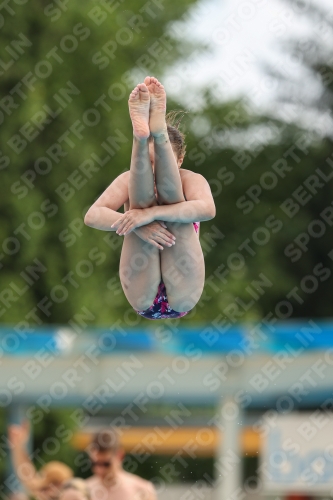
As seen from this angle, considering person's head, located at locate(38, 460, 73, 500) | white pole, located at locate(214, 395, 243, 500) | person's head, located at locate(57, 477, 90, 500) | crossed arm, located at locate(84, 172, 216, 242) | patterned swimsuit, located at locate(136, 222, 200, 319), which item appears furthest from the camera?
white pole, located at locate(214, 395, 243, 500)

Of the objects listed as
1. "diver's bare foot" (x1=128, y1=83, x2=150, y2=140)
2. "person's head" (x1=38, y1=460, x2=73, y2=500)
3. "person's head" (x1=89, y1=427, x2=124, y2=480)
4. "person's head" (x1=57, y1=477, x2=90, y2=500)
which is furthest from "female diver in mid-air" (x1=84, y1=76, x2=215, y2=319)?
"person's head" (x1=38, y1=460, x2=73, y2=500)

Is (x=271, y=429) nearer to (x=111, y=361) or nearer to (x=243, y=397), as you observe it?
(x=243, y=397)

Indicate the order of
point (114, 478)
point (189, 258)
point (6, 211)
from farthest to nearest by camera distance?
1. point (6, 211)
2. point (114, 478)
3. point (189, 258)

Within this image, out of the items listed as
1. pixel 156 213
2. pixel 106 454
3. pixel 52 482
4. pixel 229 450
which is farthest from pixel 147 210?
pixel 229 450

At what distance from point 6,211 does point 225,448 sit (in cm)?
583

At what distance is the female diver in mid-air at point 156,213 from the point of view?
514cm

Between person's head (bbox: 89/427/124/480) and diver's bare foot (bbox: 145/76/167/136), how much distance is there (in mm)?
4120

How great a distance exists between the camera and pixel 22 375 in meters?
11.0

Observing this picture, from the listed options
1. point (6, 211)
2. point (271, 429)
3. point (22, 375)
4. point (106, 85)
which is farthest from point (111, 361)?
point (106, 85)

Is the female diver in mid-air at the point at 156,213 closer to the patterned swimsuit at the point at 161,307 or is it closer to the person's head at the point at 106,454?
the patterned swimsuit at the point at 161,307

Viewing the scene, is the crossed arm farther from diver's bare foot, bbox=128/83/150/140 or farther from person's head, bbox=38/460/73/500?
person's head, bbox=38/460/73/500

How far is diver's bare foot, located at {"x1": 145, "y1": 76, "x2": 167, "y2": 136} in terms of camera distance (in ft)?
16.8

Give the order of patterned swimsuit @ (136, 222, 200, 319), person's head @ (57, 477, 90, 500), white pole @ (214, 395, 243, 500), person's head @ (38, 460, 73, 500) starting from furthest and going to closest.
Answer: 1. white pole @ (214, 395, 243, 500)
2. person's head @ (38, 460, 73, 500)
3. person's head @ (57, 477, 90, 500)
4. patterned swimsuit @ (136, 222, 200, 319)

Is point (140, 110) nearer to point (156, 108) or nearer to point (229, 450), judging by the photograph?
point (156, 108)
